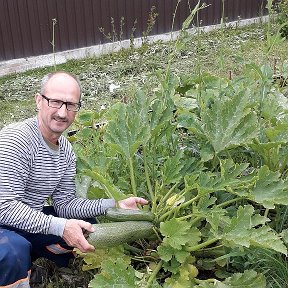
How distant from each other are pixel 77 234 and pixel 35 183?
1.57 ft

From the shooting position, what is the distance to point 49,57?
31.7 feet

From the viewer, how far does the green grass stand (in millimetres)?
6672

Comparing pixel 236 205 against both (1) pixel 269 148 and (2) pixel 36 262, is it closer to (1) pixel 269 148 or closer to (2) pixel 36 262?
(1) pixel 269 148

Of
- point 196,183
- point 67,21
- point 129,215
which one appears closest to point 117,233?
point 129,215

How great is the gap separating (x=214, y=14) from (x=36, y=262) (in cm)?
964

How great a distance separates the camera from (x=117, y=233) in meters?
Answer: 2.70

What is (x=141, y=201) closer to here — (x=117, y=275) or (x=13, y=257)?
(x=117, y=275)

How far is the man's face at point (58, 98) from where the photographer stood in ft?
9.19

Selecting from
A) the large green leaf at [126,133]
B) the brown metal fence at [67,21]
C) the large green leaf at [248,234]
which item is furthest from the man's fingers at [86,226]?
the brown metal fence at [67,21]

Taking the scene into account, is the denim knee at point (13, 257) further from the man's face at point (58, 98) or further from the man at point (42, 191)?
the man's face at point (58, 98)

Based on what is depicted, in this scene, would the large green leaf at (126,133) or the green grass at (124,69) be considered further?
the green grass at (124,69)

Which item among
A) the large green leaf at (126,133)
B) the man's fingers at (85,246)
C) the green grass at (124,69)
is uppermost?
the large green leaf at (126,133)

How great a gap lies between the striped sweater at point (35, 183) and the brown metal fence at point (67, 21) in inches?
230

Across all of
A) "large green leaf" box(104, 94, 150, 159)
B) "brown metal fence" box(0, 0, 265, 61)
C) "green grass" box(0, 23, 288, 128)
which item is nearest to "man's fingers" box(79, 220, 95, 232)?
"large green leaf" box(104, 94, 150, 159)
